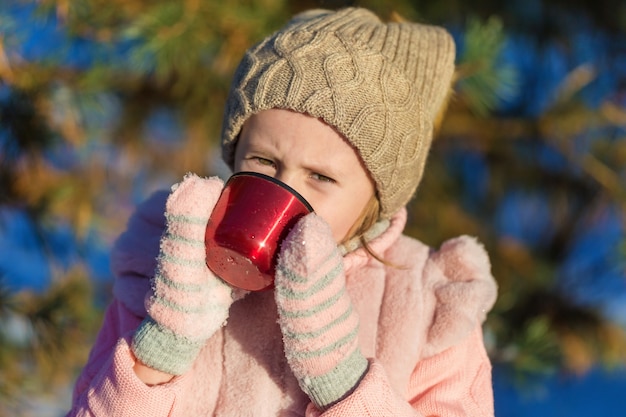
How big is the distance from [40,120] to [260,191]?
1261mm

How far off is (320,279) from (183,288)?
184mm

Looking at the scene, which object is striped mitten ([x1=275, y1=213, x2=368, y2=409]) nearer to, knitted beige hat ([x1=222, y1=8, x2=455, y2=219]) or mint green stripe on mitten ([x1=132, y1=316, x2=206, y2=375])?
mint green stripe on mitten ([x1=132, y1=316, x2=206, y2=375])

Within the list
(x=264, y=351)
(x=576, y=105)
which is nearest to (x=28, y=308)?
(x=264, y=351)

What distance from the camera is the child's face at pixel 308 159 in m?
1.03

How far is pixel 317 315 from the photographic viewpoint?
88 centimetres

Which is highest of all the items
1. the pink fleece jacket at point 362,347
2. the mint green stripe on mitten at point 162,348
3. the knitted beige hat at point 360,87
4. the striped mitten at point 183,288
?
the knitted beige hat at point 360,87

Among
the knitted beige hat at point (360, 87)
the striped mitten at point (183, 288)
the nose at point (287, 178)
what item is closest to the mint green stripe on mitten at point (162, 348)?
the striped mitten at point (183, 288)

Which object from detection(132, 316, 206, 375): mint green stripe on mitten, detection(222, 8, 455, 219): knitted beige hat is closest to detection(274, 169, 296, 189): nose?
detection(222, 8, 455, 219): knitted beige hat

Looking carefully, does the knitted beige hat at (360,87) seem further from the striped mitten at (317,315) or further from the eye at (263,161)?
the striped mitten at (317,315)

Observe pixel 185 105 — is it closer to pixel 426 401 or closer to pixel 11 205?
pixel 11 205

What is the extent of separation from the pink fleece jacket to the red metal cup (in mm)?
184

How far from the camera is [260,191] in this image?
0.91 meters

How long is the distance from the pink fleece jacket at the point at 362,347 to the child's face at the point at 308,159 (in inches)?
4.5

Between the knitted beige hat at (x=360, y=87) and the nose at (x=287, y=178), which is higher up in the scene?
the knitted beige hat at (x=360, y=87)
